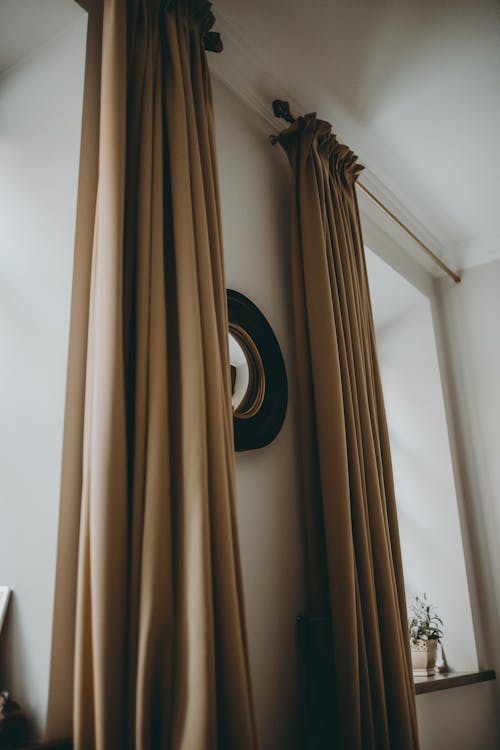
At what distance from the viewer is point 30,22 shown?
5.14 feet

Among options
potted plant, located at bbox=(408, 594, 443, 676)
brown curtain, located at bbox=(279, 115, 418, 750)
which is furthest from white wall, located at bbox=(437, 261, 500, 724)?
brown curtain, located at bbox=(279, 115, 418, 750)

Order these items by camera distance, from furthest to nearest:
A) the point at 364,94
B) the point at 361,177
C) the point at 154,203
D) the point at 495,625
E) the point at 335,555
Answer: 1. the point at 495,625
2. the point at 361,177
3. the point at 364,94
4. the point at 335,555
5. the point at 154,203

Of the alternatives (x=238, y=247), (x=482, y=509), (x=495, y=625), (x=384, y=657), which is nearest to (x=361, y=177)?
(x=238, y=247)

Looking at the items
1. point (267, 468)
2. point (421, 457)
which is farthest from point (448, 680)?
point (267, 468)

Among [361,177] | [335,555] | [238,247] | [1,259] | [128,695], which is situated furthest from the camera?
[361,177]

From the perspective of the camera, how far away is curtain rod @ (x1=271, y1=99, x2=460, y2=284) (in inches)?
87.2

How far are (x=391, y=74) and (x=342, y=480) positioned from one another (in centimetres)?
156

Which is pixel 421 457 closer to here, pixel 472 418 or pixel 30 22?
pixel 472 418

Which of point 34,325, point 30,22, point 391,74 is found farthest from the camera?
point 391,74

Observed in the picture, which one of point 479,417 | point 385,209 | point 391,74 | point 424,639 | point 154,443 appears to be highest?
point 391,74

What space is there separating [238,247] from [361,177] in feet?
3.88

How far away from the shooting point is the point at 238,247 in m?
1.96

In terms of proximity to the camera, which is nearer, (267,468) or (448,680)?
(267,468)

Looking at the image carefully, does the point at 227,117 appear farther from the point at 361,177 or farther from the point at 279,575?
the point at 279,575
